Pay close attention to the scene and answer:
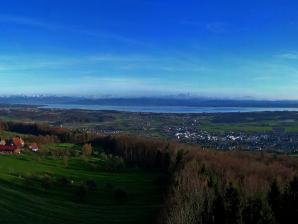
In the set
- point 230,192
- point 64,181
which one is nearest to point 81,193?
point 64,181

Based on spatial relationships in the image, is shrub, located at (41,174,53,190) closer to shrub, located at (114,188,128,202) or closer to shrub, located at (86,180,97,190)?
shrub, located at (86,180,97,190)

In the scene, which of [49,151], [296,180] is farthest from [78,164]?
[296,180]

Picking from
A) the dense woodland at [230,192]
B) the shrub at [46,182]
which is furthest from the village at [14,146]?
the shrub at [46,182]

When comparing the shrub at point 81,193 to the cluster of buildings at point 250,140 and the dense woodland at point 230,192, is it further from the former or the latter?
the cluster of buildings at point 250,140

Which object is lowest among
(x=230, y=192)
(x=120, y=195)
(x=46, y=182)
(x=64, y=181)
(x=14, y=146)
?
(x=120, y=195)

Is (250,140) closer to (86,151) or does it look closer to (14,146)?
(86,151)

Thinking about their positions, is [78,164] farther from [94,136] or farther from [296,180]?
[296,180]
